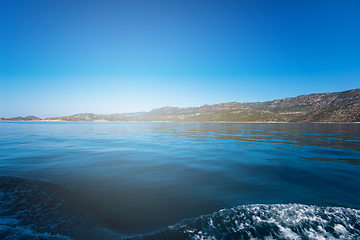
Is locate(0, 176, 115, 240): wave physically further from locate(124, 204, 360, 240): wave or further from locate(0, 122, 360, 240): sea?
locate(124, 204, 360, 240): wave

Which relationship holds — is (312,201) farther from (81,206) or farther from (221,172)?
(81,206)

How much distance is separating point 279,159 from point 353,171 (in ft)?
18.8

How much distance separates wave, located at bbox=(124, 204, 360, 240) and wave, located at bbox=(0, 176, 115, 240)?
2257 mm

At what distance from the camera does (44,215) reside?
689cm

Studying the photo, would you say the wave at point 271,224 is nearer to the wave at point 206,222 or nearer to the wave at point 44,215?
the wave at point 206,222

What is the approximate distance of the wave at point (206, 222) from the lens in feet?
19.3

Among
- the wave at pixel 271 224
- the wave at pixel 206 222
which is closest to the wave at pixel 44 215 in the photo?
the wave at pixel 206 222

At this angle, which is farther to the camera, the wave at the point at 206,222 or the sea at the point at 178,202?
the sea at the point at 178,202

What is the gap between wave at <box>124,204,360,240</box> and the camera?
6.04 meters

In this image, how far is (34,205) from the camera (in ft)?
25.3

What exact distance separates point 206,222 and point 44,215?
6.69 m

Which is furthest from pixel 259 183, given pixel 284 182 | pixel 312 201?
pixel 312 201

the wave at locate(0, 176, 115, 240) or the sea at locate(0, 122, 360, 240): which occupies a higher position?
the wave at locate(0, 176, 115, 240)

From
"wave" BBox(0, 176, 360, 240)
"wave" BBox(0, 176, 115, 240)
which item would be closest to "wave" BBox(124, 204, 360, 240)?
"wave" BBox(0, 176, 360, 240)
